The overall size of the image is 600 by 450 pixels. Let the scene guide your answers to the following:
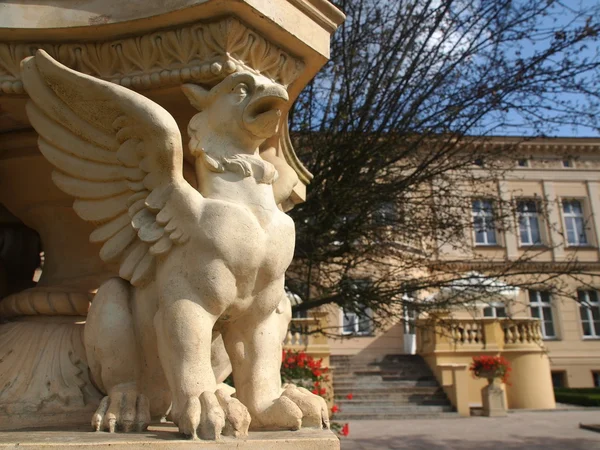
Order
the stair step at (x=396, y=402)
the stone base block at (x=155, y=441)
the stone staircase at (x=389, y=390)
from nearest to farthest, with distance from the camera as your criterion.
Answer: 1. the stone base block at (x=155, y=441)
2. the stone staircase at (x=389, y=390)
3. the stair step at (x=396, y=402)

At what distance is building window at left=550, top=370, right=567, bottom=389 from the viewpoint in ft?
63.1

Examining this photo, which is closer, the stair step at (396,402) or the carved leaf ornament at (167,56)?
the carved leaf ornament at (167,56)

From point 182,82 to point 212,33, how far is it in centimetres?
23

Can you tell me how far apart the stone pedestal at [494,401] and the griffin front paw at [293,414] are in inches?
433

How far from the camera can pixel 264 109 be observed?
213 centimetres

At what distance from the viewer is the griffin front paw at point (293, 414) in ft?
6.05

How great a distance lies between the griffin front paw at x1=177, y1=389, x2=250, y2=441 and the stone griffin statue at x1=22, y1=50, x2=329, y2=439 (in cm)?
2

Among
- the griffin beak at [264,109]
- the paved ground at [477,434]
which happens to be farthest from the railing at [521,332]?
the griffin beak at [264,109]

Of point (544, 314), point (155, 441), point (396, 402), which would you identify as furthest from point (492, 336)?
point (155, 441)

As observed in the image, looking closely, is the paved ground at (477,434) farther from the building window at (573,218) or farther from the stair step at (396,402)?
the building window at (573,218)

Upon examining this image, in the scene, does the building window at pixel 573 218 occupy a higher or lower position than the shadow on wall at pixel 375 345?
higher

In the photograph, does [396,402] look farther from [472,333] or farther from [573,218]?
[573,218]

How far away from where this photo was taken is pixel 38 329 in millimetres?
2498

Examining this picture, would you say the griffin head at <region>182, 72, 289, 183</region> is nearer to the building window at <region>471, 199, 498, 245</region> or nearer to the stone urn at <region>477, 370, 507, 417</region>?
the building window at <region>471, 199, 498, 245</region>
